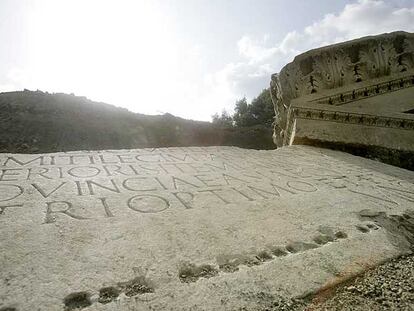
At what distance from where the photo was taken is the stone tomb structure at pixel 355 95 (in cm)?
380

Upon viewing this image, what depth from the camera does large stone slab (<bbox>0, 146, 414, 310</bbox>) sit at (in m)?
1.01

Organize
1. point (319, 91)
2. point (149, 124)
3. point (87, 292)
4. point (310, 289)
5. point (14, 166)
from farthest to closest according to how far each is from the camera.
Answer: point (149, 124) < point (319, 91) < point (14, 166) < point (310, 289) < point (87, 292)

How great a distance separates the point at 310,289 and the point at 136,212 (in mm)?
849

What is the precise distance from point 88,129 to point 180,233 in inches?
765

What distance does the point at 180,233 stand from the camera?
140 centimetres

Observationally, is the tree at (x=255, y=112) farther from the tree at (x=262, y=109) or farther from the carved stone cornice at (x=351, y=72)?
the carved stone cornice at (x=351, y=72)

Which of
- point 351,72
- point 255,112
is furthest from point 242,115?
point 351,72

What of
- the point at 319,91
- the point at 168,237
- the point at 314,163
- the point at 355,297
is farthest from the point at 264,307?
the point at 319,91

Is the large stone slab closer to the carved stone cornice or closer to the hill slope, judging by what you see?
the carved stone cornice

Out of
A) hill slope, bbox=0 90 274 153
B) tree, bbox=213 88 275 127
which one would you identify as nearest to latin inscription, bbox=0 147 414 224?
hill slope, bbox=0 90 274 153

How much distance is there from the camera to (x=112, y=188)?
1918 mm

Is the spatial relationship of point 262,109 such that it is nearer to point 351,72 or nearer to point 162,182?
point 351,72

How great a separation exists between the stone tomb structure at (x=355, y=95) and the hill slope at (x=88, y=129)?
48.5 feet

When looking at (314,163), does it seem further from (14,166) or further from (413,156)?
(14,166)
